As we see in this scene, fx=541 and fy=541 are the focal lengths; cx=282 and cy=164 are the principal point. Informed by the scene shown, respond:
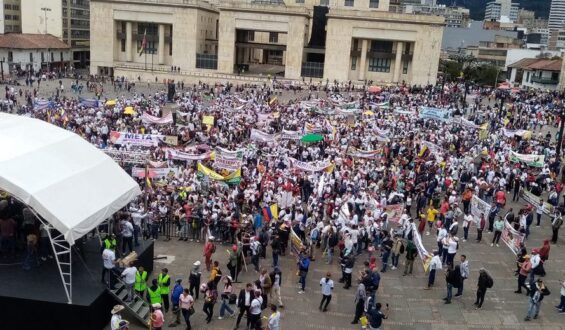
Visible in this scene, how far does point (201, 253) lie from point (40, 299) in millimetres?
6482

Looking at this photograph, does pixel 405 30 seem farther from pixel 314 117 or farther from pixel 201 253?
pixel 201 253

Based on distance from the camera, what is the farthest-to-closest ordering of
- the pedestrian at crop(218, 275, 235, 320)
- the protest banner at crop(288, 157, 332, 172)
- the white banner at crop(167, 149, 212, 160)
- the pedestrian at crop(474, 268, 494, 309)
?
the white banner at crop(167, 149, 212, 160)
the protest banner at crop(288, 157, 332, 172)
the pedestrian at crop(474, 268, 494, 309)
the pedestrian at crop(218, 275, 235, 320)

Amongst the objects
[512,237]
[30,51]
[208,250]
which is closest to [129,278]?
[208,250]

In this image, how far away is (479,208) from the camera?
822 inches

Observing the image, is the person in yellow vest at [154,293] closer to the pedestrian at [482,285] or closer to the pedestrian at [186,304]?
the pedestrian at [186,304]

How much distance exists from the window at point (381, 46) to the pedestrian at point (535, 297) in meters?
64.6

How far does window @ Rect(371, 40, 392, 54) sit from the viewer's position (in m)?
76.1

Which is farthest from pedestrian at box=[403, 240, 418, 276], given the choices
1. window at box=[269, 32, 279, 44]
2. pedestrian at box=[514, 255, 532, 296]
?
window at box=[269, 32, 279, 44]

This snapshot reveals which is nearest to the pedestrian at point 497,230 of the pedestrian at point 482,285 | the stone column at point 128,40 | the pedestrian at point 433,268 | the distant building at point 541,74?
the pedestrian at point 433,268

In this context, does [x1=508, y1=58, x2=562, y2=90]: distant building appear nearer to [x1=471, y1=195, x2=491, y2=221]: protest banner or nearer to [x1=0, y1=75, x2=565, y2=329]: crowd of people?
[x1=0, y1=75, x2=565, y2=329]: crowd of people

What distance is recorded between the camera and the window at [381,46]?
76.1 meters

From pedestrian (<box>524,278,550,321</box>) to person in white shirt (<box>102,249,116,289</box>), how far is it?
1121 centimetres

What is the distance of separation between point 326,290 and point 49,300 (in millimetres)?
6924

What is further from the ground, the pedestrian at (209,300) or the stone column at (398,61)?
the stone column at (398,61)
